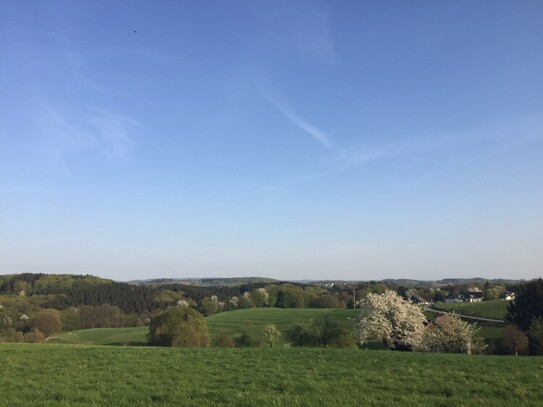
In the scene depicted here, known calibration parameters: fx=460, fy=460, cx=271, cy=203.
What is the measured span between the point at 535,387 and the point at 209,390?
952 cm

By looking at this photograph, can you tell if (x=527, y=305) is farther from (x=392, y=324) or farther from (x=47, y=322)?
(x=47, y=322)

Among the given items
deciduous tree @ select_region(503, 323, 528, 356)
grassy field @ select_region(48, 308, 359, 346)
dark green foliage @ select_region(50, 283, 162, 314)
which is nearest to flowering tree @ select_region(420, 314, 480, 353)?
deciduous tree @ select_region(503, 323, 528, 356)

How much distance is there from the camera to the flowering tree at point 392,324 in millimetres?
57125

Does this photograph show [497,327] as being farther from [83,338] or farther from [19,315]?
[19,315]

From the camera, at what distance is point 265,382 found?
48.1ft

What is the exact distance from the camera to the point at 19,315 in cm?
13625

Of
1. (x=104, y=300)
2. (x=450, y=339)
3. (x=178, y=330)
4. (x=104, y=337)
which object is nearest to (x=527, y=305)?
(x=450, y=339)

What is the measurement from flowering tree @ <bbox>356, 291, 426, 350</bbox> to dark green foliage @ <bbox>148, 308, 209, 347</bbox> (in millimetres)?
25503

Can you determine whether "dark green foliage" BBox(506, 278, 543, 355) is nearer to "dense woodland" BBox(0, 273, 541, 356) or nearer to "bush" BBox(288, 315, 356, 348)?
"dense woodland" BBox(0, 273, 541, 356)

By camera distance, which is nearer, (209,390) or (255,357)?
(209,390)

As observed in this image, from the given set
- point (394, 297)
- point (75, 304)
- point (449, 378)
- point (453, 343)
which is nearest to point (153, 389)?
point (449, 378)

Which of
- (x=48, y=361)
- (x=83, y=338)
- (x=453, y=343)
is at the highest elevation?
(x=48, y=361)

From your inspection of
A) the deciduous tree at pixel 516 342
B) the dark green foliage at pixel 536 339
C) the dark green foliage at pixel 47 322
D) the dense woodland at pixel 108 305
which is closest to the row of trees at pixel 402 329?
the deciduous tree at pixel 516 342

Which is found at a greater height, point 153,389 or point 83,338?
point 153,389
